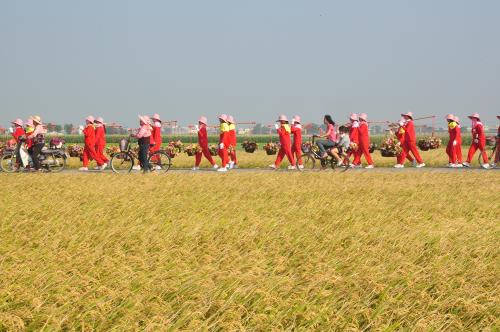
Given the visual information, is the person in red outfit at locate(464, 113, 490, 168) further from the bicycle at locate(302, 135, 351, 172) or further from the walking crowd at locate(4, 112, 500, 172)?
the bicycle at locate(302, 135, 351, 172)

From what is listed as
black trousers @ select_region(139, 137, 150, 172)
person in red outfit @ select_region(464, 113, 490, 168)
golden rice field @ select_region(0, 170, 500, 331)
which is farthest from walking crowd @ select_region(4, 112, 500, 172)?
golden rice field @ select_region(0, 170, 500, 331)

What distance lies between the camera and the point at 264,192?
12.8 meters

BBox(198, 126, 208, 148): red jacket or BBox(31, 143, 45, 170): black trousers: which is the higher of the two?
BBox(198, 126, 208, 148): red jacket

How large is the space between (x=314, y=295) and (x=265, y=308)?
1.77 feet

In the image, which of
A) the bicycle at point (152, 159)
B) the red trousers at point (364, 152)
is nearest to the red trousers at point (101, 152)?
the bicycle at point (152, 159)

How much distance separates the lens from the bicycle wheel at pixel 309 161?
2203 centimetres

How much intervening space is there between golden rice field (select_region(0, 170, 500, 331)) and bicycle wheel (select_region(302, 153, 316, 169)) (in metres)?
10.0

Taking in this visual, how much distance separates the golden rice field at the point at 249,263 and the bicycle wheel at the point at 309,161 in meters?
10.0

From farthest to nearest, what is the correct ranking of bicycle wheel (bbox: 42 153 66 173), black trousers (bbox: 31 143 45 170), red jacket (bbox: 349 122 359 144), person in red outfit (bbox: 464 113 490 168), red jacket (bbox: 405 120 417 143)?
red jacket (bbox: 349 122 359 144) < red jacket (bbox: 405 120 417 143) < person in red outfit (bbox: 464 113 490 168) < bicycle wheel (bbox: 42 153 66 173) < black trousers (bbox: 31 143 45 170)

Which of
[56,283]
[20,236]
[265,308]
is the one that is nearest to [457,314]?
[265,308]

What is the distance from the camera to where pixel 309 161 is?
75.5 ft

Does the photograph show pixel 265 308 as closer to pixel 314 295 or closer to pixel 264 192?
pixel 314 295

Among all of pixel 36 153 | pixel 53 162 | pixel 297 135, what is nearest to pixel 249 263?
pixel 36 153

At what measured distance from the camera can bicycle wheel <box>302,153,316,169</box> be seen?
22.0 meters
